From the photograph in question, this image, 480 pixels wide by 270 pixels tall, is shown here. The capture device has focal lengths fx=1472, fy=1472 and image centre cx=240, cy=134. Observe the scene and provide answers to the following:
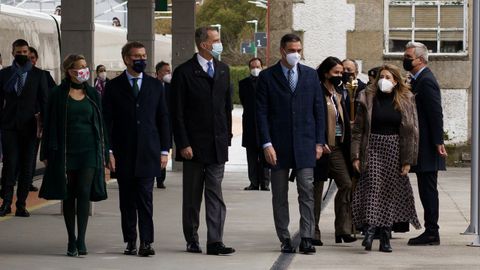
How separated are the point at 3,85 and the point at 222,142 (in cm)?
436

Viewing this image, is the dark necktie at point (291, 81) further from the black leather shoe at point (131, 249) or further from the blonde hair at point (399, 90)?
the black leather shoe at point (131, 249)

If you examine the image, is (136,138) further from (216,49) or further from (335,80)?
(335,80)

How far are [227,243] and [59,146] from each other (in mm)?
2187

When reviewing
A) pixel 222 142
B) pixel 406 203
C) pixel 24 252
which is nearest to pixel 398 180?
pixel 406 203

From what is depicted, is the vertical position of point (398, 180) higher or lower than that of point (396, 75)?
lower

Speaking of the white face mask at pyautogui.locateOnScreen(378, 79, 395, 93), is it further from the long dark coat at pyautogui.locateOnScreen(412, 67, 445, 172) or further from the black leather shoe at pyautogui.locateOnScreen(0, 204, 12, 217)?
the black leather shoe at pyautogui.locateOnScreen(0, 204, 12, 217)

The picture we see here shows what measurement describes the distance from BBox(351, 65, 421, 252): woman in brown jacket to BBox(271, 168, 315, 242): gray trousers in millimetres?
589

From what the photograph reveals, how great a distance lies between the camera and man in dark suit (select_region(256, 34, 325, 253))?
12984mm

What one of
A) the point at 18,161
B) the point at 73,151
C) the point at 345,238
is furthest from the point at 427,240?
the point at 18,161

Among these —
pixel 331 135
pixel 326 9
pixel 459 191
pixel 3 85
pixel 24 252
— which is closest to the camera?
pixel 24 252

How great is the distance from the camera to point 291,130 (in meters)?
13.0

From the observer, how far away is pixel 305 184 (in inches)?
512

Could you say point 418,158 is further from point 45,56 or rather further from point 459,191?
point 45,56

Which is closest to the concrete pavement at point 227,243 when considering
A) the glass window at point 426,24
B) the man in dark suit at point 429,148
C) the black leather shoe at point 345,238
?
the black leather shoe at point 345,238
